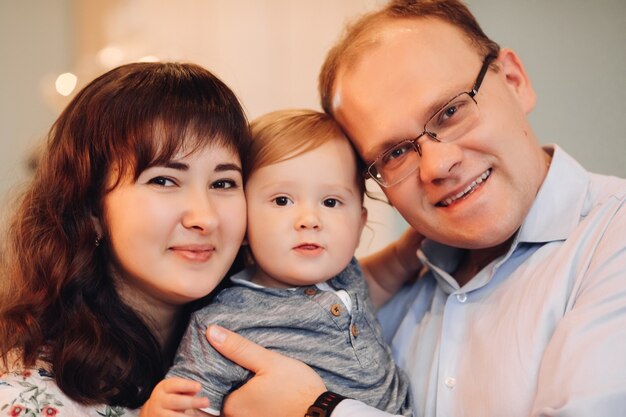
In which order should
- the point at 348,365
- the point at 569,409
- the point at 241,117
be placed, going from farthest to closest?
1. the point at 241,117
2. the point at 348,365
3. the point at 569,409

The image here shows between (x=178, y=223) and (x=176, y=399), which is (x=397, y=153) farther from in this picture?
(x=176, y=399)

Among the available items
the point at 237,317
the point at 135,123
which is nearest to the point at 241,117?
the point at 135,123

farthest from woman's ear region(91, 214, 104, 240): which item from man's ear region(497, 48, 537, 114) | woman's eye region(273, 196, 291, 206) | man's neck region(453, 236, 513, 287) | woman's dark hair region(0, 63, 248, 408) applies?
man's ear region(497, 48, 537, 114)

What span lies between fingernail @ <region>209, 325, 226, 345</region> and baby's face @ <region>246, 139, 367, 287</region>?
23 centimetres

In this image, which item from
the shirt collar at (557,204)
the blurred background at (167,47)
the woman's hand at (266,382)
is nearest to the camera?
the woman's hand at (266,382)

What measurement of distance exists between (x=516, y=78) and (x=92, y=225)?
126 cm

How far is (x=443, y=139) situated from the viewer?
63.3 inches

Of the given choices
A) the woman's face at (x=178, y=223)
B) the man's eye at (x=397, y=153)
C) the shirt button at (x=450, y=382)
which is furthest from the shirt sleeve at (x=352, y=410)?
the man's eye at (x=397, y=153)

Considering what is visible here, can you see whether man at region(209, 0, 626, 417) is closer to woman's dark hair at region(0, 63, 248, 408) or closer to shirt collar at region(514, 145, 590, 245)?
shirt collar at region(514, 145, 590, 245)

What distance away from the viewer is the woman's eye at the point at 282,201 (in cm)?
166

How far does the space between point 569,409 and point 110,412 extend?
3.38ft

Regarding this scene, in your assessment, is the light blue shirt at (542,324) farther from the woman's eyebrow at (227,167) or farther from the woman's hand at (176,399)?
the woman's eyebrow at (227,167)

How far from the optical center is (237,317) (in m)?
1.56

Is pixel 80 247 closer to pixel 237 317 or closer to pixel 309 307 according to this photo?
pixel 237 317
